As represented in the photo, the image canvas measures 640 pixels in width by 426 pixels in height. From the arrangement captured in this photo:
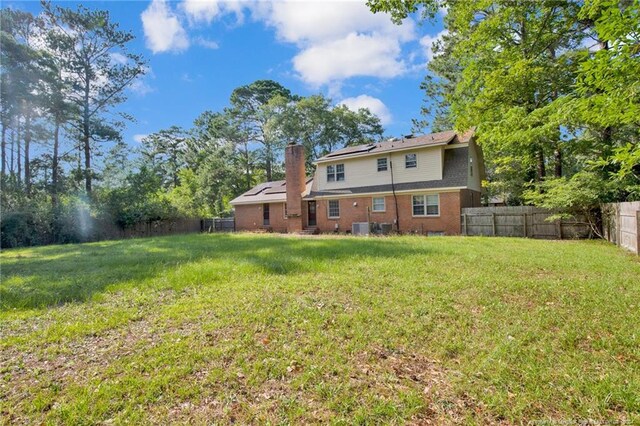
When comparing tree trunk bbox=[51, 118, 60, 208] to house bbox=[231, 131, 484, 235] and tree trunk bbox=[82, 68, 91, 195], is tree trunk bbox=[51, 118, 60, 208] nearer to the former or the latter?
tree trunk bbox=[82, 68, 91, 195]

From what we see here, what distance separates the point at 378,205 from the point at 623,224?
35.9ft

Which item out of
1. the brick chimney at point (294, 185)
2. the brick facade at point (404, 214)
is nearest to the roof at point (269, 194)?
the brick chimney at point (294, 185)

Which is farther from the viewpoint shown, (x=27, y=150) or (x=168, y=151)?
(x=168, y=151)

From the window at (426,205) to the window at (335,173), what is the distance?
5283mm

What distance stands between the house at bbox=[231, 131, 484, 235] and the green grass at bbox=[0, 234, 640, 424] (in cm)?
1063

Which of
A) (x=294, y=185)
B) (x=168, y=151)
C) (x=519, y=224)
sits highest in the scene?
(x=168, y=151)

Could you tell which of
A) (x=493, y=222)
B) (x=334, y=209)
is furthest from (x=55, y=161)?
(x=493, y=222)

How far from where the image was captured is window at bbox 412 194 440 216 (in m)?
17.2

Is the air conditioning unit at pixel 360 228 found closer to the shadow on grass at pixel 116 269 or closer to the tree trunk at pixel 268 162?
the shadow on grass at pixel 116 269

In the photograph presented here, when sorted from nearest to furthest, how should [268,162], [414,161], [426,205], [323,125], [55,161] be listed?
[426,205], [414,161], [55,161], [323,125], [268,162]

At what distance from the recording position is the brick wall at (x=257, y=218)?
23453 mm

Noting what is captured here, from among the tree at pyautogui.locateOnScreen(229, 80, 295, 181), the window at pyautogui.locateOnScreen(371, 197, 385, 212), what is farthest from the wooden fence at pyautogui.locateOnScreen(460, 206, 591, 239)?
the tree at pyautogui.locateOnScreen(229, 80, 295, 181)

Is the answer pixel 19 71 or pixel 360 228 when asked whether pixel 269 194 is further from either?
pixel 19 71

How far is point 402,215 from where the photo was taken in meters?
18.2
